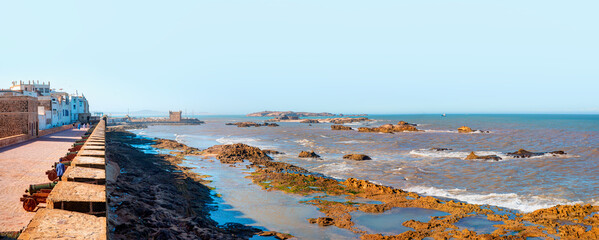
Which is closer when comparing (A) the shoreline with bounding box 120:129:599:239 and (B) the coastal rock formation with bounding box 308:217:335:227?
(A) the shoreline with bounding box 120:129:599:239

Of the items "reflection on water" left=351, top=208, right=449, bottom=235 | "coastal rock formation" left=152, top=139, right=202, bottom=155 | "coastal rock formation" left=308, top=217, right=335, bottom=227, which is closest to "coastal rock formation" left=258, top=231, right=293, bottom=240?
"coastal rock formation" left=308, top=217, right=335, bottom=227

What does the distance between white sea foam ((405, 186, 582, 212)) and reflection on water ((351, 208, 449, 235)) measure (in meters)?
2.90

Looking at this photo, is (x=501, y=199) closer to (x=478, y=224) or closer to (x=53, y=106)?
(x=478, y=224)

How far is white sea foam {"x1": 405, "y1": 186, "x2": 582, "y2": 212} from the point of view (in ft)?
45.4

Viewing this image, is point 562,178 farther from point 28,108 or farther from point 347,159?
point 28,108

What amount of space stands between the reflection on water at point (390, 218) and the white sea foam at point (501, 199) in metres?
2.90

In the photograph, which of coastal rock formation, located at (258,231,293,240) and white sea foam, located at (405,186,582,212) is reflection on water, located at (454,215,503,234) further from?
coastal rock formation, located at (258,231,293,240)

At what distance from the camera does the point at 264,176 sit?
1952 cm

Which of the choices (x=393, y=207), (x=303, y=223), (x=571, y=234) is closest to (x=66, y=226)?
(x=303, y=223)

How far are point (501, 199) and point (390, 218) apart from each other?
237 inches

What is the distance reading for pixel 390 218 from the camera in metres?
12.4

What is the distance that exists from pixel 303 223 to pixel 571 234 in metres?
A: 8.23

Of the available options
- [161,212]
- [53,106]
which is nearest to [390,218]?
[161,212]

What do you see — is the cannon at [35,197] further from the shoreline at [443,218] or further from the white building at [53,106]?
the white building at [53,106]
